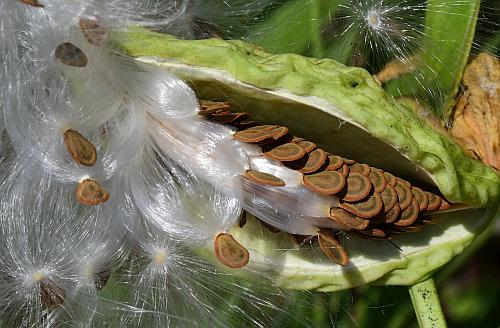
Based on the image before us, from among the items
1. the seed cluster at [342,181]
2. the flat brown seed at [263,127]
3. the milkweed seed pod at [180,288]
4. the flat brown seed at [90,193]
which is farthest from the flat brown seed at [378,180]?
the flat brown seed at [90,193]

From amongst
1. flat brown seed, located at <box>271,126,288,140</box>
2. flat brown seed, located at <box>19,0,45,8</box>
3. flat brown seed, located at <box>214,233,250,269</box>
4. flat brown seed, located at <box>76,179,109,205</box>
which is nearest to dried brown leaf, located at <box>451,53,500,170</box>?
flat brown seed, located at <box>271,126,288,140</box>

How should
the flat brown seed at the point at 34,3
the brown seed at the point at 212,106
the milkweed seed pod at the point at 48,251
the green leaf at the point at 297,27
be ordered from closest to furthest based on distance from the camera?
the flat brown seed at the point at 34,3
the brown seed at the point at 212,106
the milkweed seed pod at the point at 48,251
the green leaf at the point at 297,27

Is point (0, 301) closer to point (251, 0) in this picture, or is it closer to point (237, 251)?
point (237, 251)

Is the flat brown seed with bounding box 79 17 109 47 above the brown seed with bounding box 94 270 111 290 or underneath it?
above

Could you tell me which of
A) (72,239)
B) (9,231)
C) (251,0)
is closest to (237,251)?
(72,239)

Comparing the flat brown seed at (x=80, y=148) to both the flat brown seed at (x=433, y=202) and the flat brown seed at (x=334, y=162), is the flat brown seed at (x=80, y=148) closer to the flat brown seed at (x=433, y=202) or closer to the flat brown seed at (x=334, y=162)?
the flat brown seed at (x=334, y=162)

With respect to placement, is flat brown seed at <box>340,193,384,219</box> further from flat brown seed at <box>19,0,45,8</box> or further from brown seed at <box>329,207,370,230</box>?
flat brown seed at <box>19,0,45,8</box>
